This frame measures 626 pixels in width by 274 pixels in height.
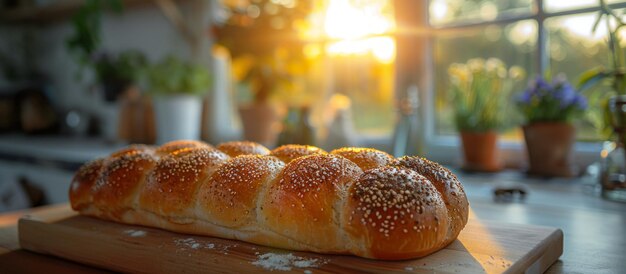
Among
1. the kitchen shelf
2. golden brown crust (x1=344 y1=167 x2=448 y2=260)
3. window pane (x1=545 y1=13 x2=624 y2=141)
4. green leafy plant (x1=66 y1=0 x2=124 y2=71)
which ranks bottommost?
golden brown crust (x1=344 y1=167 x2=448 y2=260)

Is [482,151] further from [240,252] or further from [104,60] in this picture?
[104,60]

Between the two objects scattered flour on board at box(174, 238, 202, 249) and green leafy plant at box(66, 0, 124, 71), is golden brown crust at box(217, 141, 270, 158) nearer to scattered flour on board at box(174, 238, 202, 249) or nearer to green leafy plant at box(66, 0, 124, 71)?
scattered flour on board at box(174, 238, 202, 249)

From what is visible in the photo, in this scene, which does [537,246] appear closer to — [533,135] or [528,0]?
[533,135]

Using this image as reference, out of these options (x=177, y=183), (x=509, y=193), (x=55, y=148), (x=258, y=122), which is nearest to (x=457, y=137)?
(x=509, y=193)

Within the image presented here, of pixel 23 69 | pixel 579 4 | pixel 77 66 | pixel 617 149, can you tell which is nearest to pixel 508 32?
pixel 579 4

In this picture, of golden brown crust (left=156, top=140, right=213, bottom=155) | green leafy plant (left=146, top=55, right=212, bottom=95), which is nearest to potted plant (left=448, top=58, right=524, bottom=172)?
golden brown crust (left=156, top=140, right=213, bottom=155)
